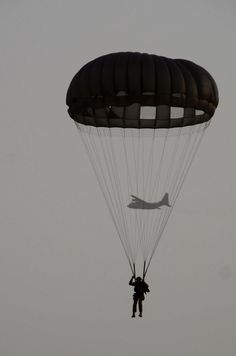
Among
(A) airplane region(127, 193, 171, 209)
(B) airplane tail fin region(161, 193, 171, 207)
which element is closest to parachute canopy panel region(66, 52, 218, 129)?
(A) airplane region(127, 193, 171, 209)

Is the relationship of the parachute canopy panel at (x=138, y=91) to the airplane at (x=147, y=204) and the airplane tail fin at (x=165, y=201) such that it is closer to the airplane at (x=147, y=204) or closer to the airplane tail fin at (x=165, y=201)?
the airplane at (x=147, y=204)

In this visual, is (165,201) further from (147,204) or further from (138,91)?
(138,91)

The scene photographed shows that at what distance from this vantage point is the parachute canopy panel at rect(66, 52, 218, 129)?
25219mm

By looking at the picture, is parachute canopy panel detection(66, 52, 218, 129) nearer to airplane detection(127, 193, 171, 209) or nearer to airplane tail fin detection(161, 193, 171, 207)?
airplane detection(127, 193, 171, 209)

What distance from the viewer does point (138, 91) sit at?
25.2 meters

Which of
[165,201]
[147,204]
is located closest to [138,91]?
[147,204]

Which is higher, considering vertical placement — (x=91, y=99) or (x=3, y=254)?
(x=3, y=254)

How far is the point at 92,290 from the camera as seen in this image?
79500 mm

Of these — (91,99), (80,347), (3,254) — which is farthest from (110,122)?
(80,347)

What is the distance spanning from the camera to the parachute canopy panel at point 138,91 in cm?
2522

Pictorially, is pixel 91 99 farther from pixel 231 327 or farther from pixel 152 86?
pixel 231 327

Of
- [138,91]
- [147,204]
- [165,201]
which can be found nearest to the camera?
[138,91]

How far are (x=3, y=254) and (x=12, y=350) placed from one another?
9903 millimetres

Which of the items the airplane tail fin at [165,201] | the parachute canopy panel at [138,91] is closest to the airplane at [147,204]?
the airplane tail fin at [165,201]
